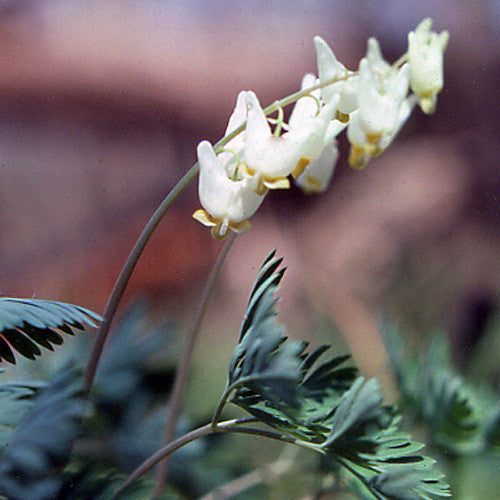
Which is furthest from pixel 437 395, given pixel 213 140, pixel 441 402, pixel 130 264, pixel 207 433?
pixel 213 140

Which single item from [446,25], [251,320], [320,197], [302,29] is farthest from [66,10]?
[251,320]

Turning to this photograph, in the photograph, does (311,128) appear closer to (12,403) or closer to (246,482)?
(12,403)

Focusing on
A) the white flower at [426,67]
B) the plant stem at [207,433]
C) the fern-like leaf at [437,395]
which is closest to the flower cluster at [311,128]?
the white flower at [426,67]

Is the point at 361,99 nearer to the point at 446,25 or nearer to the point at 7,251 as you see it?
the point at 7,251

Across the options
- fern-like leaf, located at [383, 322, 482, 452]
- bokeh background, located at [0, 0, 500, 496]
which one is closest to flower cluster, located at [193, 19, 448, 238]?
fern-like leaf, located at [383, 322, 482, 452]

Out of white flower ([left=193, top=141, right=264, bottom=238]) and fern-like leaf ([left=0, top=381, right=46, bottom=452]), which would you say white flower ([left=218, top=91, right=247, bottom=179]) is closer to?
white flower ([left=193, top=141, right=264, bottom=238])
